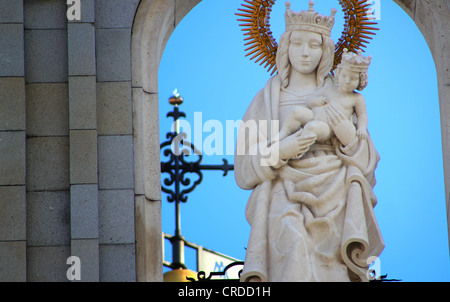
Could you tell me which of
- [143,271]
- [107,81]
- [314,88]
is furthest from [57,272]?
[314,88]

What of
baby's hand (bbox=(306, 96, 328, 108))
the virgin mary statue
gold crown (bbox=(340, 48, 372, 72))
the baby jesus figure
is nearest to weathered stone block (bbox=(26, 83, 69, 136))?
the virgin mary statue

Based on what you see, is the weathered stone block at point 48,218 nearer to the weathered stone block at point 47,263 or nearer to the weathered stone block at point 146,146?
the weathered stone block at point 47,263

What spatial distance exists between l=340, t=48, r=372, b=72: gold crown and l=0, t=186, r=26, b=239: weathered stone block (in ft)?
9.38

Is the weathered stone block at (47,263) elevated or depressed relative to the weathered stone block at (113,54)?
depressed

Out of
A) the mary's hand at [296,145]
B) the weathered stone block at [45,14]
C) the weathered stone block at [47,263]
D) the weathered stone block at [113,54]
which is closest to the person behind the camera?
the mary's hand at [296,145]

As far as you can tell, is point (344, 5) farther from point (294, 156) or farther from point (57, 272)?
point (57, 272)

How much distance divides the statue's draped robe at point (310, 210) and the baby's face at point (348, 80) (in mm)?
414

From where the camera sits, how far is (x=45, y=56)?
45.0ft

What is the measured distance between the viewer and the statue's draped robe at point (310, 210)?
492 inches

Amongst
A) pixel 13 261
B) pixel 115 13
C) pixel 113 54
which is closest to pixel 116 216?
pixel 13 261

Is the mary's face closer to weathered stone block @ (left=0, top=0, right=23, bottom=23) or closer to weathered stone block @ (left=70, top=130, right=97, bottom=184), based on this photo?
weathered stone block @ (left=70, top=130, right=97, bottom=184)

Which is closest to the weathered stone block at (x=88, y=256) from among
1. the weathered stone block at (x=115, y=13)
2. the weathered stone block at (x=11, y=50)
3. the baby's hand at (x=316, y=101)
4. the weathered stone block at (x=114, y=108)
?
the weathered stone block at (x=114, y=108)

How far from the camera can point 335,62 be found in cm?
1364

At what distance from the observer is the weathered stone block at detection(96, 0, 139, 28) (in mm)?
13836
